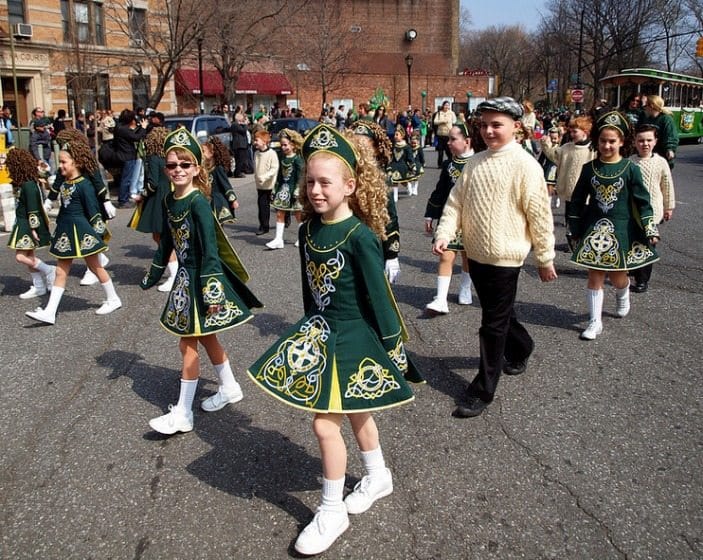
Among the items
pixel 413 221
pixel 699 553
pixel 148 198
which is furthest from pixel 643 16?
pixel 699 553

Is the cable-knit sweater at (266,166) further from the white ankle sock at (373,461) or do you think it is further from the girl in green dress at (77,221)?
the white ankle sock at (373,461)

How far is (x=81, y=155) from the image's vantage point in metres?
6.64

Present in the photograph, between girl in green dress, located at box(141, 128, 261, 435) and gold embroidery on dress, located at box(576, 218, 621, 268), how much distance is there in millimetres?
3079

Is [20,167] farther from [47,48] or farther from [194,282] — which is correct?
[47,48]

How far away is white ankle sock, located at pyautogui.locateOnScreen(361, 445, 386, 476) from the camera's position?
10.6 feet

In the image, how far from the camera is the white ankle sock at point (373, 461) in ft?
10.6

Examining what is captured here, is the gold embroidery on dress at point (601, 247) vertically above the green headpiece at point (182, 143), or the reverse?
the green headpiece at point (182, 143)

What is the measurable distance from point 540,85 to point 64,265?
83854 millimetres

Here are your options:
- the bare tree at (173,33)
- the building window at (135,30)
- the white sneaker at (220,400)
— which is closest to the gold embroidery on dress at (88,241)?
the white sneaker at (220,400)

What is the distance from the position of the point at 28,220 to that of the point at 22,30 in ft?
77.1

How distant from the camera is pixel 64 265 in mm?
6559

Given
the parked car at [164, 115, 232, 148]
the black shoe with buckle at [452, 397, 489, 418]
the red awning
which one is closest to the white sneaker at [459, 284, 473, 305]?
the black shoe with buckle at [452, 397, 489, 418]

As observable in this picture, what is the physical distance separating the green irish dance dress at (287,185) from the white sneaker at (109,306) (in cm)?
332

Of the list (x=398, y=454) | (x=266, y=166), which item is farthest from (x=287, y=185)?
(x=398, y=454)
